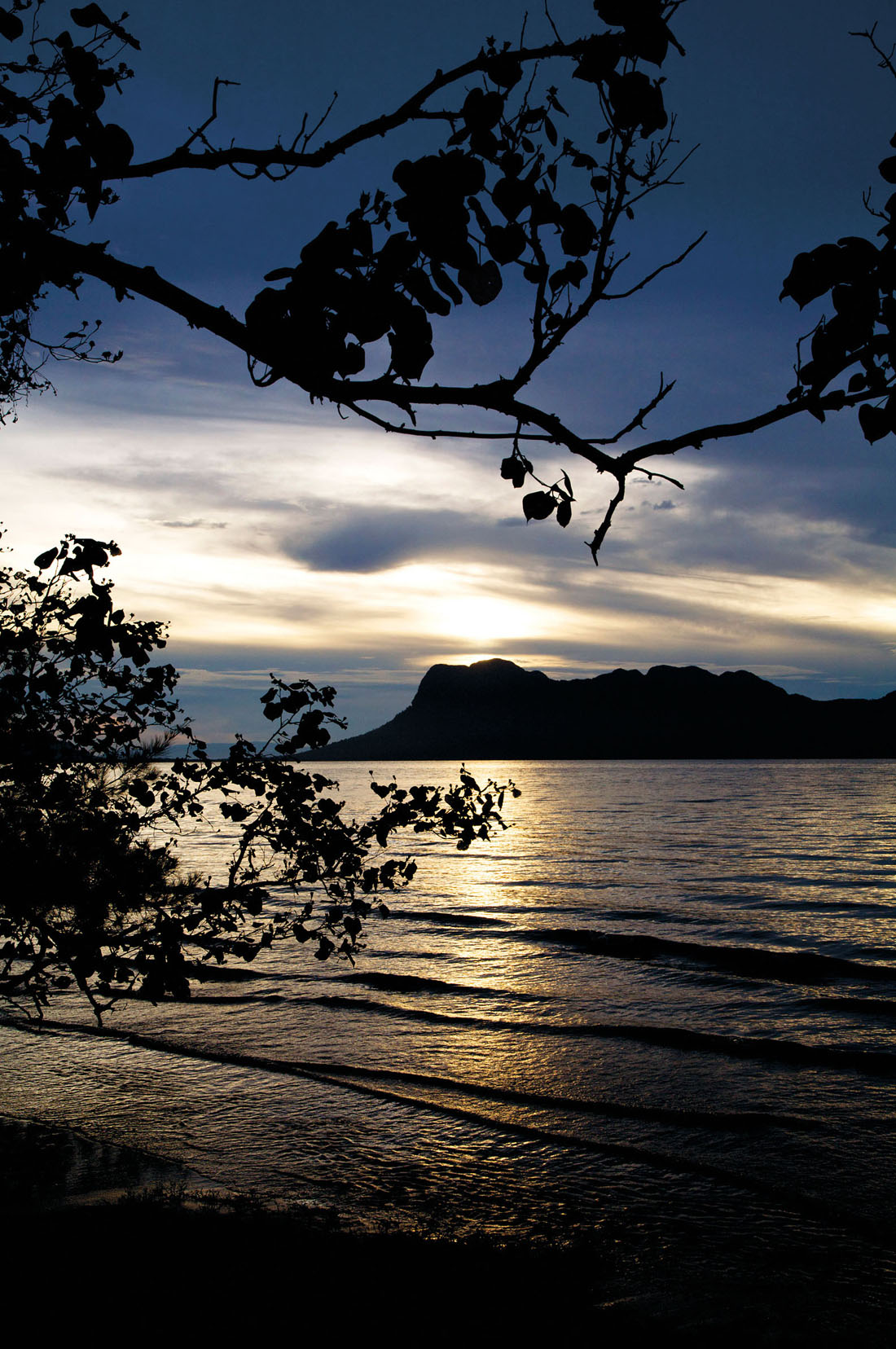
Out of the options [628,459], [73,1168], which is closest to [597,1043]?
[73,1168]

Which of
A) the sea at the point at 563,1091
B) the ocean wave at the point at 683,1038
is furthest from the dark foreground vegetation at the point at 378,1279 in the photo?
the ocean wave at the point at 683,1038

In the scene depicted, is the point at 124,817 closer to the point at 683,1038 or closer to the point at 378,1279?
the point at 378,1279

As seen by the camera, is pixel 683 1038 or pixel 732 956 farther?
pixel 732 956

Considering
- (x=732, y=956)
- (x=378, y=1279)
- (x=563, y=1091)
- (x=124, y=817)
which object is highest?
(x=124, y=817)

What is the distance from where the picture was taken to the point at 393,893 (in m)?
32.7

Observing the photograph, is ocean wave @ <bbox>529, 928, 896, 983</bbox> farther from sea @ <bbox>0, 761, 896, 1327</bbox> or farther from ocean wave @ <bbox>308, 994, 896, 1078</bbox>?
ocean wave @ <bbox>308, 994, 896, 1078</bbox>

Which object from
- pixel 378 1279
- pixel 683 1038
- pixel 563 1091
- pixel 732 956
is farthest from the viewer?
pixel 732 956

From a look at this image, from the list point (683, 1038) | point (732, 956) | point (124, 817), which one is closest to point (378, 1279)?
point (124, 817)

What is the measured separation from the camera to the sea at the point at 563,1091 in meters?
7.91

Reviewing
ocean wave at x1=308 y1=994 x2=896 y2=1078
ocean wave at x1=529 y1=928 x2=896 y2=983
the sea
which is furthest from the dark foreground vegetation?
ocean wave at x1=529 y1=928 x2=896 y2=983

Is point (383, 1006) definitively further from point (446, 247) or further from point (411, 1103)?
point (446, 247)

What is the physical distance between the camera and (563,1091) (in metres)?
11.8

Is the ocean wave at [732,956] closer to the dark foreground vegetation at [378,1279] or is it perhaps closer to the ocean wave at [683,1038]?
the ocean wave at [683,1038]

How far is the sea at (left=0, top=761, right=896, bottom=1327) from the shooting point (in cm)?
791
